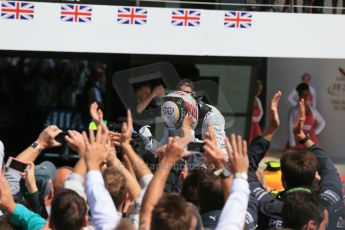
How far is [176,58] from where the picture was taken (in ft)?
39.3

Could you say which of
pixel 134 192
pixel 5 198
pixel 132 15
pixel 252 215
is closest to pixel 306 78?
pixel 132 15

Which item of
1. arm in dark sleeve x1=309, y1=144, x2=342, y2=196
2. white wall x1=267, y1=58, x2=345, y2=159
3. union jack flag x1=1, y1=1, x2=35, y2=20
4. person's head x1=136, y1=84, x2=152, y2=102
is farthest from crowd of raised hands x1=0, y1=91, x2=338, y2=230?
white wall x1=267, y1=58, x2=345, y2=159

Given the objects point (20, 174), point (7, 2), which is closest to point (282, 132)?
point (7, 2)

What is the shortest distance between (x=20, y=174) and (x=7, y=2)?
18.9 ft

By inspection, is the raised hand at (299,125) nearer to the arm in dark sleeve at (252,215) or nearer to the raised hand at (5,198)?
the arm in dark sleeve at (252,215)

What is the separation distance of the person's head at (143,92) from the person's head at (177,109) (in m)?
5.21

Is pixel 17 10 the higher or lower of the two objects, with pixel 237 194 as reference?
higher

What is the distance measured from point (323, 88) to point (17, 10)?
23.1ft

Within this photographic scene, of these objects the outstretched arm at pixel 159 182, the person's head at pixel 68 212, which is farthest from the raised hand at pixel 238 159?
the person's head at pixel 68 212

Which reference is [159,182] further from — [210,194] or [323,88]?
[323,88]

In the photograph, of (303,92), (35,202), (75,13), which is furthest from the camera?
(303,92)

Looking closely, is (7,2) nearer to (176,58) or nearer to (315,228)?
(176,58)

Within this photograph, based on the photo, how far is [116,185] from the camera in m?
4.30

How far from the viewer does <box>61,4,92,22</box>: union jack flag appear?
1055 cm
